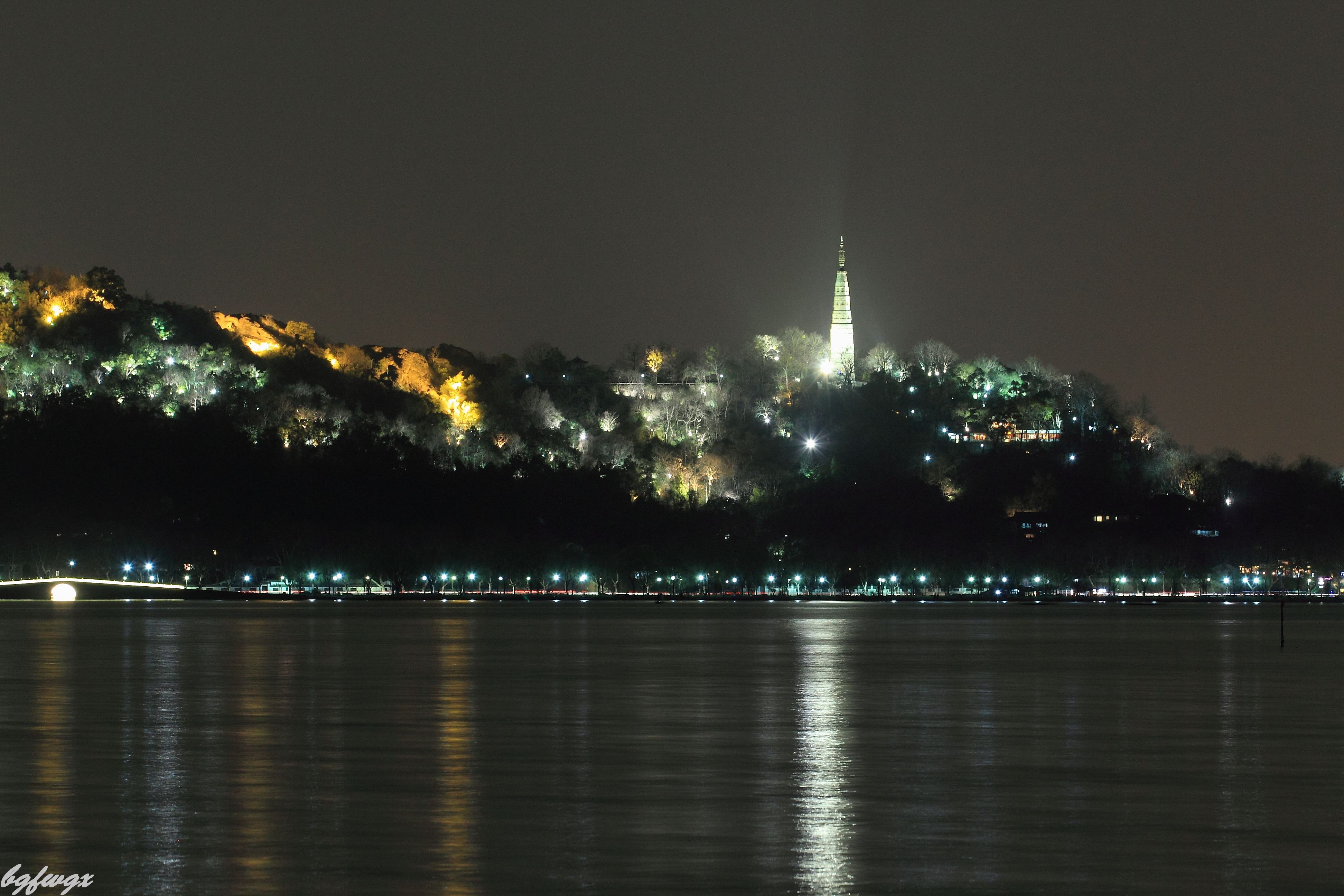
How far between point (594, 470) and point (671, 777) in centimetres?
15713

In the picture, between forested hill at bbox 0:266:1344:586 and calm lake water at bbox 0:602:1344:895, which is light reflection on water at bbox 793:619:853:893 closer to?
calm lake water at bbox 0:602:1344:895

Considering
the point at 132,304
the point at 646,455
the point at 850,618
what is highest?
the point at 132,304

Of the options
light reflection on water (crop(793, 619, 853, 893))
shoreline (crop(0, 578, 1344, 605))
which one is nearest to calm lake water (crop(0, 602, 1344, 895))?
light reflection on water (crop(793, 619, 853, 893))

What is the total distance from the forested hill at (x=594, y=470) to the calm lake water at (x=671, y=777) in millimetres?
117777

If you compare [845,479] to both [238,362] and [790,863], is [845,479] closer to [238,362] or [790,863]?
[238,362]

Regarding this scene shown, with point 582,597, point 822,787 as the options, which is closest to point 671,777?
point 822,787

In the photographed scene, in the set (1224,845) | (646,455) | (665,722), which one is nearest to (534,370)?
(646,455)

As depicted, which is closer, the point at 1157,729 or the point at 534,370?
the point at 1157,729

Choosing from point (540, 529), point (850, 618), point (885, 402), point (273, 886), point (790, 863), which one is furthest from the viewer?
point (885, 402)

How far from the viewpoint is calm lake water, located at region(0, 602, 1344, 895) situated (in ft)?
49.4

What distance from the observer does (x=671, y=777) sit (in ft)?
70.3

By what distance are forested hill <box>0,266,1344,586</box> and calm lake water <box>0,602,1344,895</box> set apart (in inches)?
4637

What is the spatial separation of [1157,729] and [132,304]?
16788 cm

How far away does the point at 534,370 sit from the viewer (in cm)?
Result: 19738
